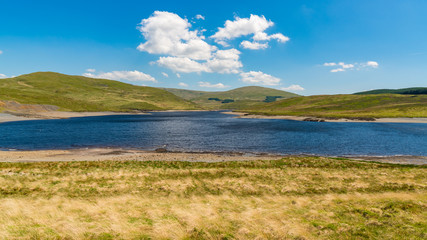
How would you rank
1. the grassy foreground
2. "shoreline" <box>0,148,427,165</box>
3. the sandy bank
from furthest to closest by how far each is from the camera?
the sandy bank, "shoreline" <box>0,148,427,165</box>, the grassy foreground

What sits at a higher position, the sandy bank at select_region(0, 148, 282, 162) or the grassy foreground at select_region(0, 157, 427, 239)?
the grassy foreground at select_region(0, 157, 427, 239)

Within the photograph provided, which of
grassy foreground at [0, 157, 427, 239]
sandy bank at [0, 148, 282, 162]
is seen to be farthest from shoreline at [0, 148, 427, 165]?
grassy foreground at [0, 157, 427, 239]

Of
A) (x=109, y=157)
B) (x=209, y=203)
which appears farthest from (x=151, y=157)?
(x=209, y=203)

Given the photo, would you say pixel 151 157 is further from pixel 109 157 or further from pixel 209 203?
pixel 209 203

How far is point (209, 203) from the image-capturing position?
18.2m

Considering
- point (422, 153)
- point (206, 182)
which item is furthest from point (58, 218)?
point (422, 153)

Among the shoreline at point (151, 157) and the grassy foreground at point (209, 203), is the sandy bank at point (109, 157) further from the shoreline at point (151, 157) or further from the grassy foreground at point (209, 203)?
the grassy foreground at point (209, 203)

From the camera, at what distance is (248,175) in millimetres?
27766

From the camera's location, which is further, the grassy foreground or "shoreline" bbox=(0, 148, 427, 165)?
"shoreline" bbox=(0, 148, 427, 165)

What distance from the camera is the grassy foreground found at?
1254 centimetres

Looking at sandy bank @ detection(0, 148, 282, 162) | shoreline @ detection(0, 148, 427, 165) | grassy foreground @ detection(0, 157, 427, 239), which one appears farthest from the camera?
sandy bank @ detection(0, 148, 282, 162)

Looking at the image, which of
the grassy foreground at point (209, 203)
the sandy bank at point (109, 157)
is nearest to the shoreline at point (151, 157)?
the sandy bank at point (109, 157)

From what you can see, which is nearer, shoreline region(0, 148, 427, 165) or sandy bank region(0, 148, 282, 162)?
shoreline region(0, 148, 427, 165)

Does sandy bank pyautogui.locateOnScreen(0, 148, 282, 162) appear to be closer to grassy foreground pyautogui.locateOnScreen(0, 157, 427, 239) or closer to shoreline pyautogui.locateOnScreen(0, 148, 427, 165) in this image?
shoreline pyautogui.locateOnScreen(0, 148, 427, 165)
